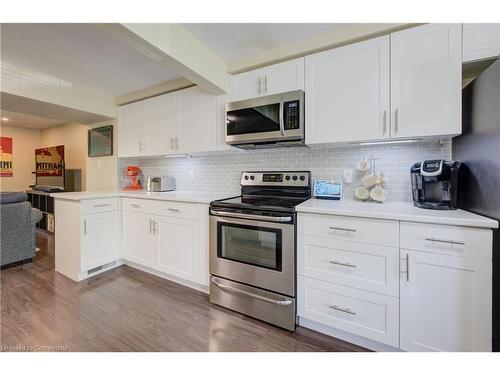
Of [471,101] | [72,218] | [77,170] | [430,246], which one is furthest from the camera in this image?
[77,170]

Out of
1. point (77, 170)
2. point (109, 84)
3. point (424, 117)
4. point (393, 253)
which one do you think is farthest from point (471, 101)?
point (77, 170)

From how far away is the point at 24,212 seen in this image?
2689 mm

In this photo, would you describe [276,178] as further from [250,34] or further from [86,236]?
[86,236]

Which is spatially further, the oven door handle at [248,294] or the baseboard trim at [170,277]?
the baseboard trim at [170,277]

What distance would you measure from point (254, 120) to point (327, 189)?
0.91 metres

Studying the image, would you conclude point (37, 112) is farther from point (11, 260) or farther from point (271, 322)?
point (271, 322)

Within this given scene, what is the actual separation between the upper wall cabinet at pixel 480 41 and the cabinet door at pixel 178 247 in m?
2.31

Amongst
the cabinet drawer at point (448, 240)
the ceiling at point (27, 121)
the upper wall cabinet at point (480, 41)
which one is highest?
the ceiling at point (27, 121)

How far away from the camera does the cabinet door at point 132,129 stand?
9.20 ft

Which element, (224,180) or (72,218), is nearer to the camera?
(72,218)

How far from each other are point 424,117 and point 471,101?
0.29 metres

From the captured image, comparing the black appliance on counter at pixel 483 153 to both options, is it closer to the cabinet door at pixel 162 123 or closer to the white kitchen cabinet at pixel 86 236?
the cabinet door at pixel 162 123

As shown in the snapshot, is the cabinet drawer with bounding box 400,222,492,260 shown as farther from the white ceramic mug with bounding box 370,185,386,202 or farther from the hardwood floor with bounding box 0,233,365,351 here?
the hardwood floor with bounding box 0,233,365,351

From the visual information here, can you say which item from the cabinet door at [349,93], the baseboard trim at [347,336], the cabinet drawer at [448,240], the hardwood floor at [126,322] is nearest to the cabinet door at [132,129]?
the hardwood floor at [126,322]
